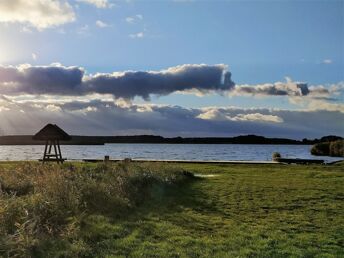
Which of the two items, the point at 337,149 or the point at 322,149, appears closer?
the point at 337,149

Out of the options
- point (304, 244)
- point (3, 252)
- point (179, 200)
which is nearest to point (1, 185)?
point (179, 200)

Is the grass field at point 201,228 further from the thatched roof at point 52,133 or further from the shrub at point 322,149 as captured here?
the shrub at point 322,149

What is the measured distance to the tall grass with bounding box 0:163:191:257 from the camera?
26.7ft

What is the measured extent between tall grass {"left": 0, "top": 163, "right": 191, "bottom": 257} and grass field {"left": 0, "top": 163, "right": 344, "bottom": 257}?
4cm

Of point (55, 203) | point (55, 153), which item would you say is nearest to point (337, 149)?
point (55, 153)

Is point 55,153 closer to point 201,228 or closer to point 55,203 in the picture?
point 55,203

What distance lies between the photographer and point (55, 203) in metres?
10.3

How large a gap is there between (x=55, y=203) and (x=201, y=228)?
3.35 m

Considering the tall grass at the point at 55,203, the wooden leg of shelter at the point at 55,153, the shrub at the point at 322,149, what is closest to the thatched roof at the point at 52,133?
the wooden leg of shelter at the point at 55,153

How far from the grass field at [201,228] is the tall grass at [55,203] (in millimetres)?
42

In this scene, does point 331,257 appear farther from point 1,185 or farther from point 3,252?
point 1,185

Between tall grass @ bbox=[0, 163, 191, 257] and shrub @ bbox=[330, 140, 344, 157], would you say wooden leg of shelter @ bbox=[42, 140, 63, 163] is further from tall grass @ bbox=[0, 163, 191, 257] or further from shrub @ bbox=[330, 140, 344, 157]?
shrub @ bbox=[330, 140, 344, 157]

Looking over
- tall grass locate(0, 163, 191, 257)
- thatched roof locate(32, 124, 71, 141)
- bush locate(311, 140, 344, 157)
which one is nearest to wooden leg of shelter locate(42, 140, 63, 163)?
thatched roof locate(32, 124, 71, 141)

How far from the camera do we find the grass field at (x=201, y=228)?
8.12m
